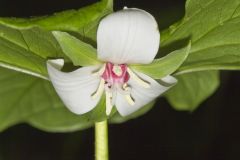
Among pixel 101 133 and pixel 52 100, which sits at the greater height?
pixel 52 100

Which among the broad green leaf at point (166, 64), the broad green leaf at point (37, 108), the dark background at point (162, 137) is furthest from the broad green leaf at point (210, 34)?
the dark background at point (162, 137)

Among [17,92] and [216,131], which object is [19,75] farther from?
[216,131]

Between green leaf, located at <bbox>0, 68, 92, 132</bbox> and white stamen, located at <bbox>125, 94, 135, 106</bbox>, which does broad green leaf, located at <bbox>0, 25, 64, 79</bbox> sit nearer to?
white stamen, located at <bbox>125, 94, 135, 106</bbox>

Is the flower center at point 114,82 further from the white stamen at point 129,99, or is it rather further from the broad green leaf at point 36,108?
the broad green leaf at point 36,108

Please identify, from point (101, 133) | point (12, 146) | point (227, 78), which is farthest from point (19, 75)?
point (227, 78)

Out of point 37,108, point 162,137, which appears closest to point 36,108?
point 37,108

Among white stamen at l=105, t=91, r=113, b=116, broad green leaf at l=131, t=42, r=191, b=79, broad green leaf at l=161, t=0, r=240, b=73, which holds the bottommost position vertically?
white stamen at l=105, t=91, r=113, b=116

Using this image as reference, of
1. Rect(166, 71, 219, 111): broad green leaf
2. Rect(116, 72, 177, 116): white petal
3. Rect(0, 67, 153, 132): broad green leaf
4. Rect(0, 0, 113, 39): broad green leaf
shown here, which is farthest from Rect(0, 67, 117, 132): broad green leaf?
Rect(0, 0, 113, 39): broad green leaf
